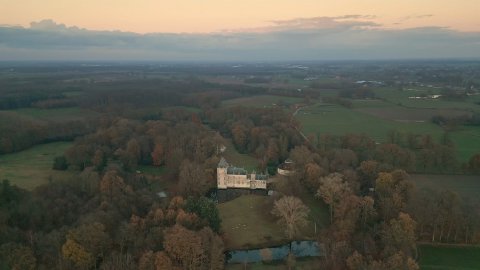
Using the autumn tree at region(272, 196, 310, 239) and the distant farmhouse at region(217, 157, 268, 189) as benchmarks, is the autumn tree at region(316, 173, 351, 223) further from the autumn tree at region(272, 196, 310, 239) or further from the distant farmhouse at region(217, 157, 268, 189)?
the distant farmhouse at region(217, 157, 268, 189)

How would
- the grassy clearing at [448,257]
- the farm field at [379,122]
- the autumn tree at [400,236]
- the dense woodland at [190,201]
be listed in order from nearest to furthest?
the dense woodland at [190,201] → the autumn tree at [400,236] → the grassy clearing at [448,257] → the farm field at [379,122]

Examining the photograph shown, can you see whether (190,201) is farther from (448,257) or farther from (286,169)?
(448,257)

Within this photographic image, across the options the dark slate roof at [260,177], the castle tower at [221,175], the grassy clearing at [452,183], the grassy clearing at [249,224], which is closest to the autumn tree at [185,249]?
the grassy clearing at [249,224]

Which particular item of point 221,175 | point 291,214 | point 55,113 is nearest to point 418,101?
point 221,175

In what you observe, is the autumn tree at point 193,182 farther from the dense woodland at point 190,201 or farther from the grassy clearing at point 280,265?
the grassy clearing at point 280,265

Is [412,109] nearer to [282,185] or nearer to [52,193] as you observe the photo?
[282,185]

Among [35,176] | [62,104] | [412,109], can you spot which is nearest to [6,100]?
[62,104]

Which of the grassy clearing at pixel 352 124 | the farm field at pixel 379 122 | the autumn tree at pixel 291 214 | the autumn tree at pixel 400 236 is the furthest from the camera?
the grassy clearing at pixel 352 124
